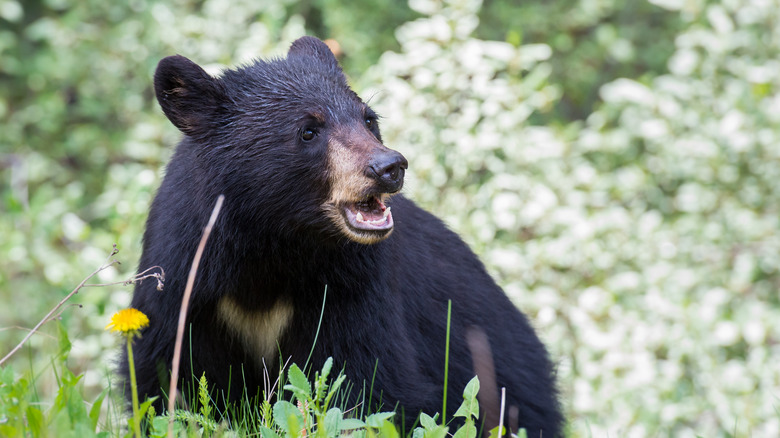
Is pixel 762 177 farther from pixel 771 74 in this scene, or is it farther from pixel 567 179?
pixel 567 179

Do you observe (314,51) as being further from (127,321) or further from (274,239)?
(127,321)

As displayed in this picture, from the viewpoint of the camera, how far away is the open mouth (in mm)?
3131

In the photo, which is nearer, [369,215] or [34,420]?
[34,420]

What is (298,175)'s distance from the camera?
10.8 feet

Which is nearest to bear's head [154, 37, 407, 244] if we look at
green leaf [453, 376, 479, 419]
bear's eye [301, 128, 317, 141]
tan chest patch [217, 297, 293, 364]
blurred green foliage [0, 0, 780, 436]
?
bear's eye [301, 128, 317, 141]

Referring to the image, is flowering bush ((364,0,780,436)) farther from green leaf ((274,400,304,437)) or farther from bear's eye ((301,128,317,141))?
green leaf ((274,400,304,437))

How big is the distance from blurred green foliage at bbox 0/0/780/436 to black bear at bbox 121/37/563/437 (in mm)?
2428

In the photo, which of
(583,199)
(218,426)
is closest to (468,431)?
(218,426)

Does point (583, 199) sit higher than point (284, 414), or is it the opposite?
point (583, 199)

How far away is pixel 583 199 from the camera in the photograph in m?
6.30

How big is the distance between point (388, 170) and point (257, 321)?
31.1 inches

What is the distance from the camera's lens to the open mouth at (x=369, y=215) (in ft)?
10.3

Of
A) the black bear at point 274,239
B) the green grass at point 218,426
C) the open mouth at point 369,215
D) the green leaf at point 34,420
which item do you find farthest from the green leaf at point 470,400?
the green leaf at point 34,420

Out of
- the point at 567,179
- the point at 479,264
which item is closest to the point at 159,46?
the point at 567,179
